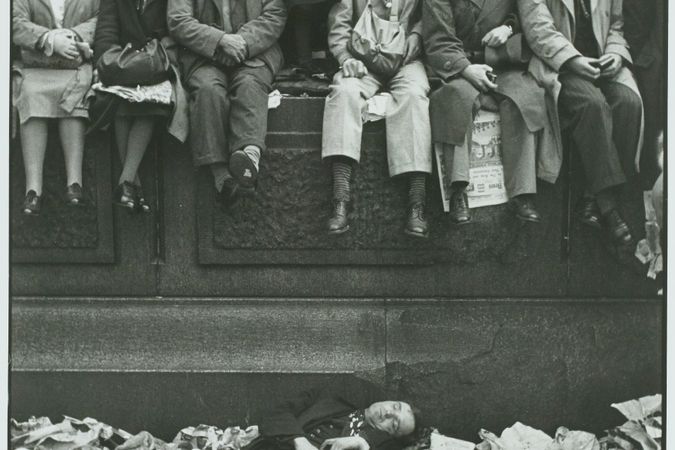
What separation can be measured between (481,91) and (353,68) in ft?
2.23

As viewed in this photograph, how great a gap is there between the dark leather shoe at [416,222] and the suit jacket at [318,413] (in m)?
0.84

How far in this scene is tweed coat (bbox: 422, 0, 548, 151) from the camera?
311 inches

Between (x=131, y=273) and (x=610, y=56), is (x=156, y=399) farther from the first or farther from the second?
(x=610, y=56)

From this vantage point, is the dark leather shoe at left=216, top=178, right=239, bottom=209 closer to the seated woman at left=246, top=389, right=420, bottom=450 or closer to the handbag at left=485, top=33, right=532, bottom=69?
the seated woman at left=246, top=389, right=420, bottom=450

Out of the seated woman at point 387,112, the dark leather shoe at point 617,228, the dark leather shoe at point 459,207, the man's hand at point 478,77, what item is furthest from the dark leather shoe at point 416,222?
the dark leather shoe at point 617,228

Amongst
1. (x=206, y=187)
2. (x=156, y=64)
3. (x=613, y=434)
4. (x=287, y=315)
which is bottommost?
(x=613, y=434)

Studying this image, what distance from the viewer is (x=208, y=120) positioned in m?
7.82

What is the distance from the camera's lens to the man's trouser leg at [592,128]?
7879mm

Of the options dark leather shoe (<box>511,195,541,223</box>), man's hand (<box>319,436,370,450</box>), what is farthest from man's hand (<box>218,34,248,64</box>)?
man's hand (<box>319,436,370,450</box>)

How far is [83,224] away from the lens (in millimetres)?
8047

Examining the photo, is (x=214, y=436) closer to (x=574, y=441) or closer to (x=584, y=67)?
(x=574, y=441)

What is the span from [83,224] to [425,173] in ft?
6.00

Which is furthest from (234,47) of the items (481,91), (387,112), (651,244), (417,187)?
(651,244)

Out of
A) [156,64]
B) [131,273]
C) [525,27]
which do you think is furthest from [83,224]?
[525,27]
